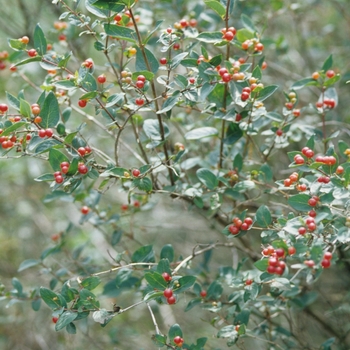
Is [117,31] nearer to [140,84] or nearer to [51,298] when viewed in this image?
[140,84]

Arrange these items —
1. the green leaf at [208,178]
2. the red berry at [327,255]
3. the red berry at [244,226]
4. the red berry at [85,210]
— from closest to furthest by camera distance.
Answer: the red berry at [327,255] < the red berry at [244,226] < the green leaf at [208,178] < the red berry at [85,210]

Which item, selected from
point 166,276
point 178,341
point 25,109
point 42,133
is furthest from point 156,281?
point 25,109

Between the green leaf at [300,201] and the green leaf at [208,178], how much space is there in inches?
18.2

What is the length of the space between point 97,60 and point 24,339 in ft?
8.09

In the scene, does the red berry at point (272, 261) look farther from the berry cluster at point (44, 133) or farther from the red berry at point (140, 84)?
the berry cluster at point (44, 133)

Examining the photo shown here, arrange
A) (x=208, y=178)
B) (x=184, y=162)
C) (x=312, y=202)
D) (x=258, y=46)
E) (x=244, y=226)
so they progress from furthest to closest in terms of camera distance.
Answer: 1. (x=184, y=162)
2. (x=208, y=178)
3. (x=258, y=46)
4. (x=244, y=226)
5. (x=312, y=202)

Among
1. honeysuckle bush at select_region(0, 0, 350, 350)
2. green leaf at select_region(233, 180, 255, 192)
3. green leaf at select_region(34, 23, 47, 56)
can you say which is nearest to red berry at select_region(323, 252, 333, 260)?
honeysuckle bush at select_region(0, 0, 350, 350)

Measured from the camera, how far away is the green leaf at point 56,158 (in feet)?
5.39

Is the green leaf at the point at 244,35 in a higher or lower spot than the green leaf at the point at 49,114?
higher

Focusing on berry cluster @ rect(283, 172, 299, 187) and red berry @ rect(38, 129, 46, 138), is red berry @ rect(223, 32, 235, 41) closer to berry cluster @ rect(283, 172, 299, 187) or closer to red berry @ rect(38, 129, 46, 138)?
berry cluster @ rect(283, 172, 299, 187)

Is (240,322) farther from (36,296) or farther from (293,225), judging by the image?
(36,296)

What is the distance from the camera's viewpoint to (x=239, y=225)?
5.81 feet

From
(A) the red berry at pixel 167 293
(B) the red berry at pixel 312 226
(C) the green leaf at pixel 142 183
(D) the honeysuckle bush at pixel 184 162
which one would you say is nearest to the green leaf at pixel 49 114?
(D) the honeysuckle bush at pixel 184 162

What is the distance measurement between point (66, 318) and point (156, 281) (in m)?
0.33
